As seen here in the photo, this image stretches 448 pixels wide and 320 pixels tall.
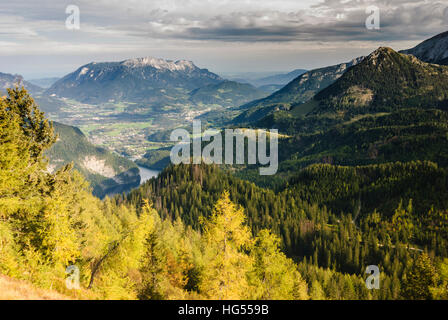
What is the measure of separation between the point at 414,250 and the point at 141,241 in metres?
148

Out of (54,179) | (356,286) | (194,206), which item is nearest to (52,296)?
(54,179)

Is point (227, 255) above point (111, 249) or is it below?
above

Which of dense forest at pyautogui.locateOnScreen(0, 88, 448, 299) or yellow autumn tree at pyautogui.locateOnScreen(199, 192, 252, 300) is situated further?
dense forest at pyautogui.locateOnScreen(0, 88, 448, 299)

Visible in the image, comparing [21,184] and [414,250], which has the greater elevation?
[21,184]

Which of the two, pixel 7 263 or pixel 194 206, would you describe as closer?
pixel 7 263

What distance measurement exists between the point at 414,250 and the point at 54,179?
159 meters

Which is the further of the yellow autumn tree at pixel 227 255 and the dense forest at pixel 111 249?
the dense forest at pixel 111 249

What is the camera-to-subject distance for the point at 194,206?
572ft

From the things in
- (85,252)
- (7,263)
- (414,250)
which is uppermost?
(7,263)

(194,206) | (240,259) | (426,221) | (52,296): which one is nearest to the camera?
(52,296)

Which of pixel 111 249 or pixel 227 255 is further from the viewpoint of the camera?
pixel 111 249
